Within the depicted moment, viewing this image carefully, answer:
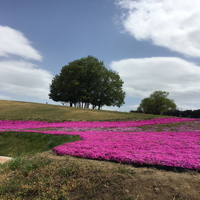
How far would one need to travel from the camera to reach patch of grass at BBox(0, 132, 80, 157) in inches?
429

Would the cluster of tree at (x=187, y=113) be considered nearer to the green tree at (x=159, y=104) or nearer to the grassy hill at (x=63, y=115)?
the green tree at (x=159, y=104)

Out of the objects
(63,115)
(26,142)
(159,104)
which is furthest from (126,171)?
(159,104)

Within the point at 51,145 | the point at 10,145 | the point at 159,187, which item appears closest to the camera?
the point at 159,187

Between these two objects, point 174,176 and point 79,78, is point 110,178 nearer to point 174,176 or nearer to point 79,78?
point 174,176

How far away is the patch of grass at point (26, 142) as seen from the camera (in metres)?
10.9

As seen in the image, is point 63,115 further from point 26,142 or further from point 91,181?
point 91,181

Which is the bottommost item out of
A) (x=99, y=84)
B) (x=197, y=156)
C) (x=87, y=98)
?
(x=197, y=156)

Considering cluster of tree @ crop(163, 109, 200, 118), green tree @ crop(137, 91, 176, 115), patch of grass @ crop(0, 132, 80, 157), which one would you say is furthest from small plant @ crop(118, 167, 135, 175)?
green tree @ crop(137, 91, 176, 115)

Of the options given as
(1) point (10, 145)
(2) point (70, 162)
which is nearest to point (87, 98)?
(1) point (10, 145)

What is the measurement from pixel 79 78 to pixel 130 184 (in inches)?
1801

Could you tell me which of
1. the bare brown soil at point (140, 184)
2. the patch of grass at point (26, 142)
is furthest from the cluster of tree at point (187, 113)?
the bare brown soil at point (140, 184)

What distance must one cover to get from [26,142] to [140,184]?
33.3 feet

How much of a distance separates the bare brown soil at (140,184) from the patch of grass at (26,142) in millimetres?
5999

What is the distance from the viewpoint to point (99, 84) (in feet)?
167
